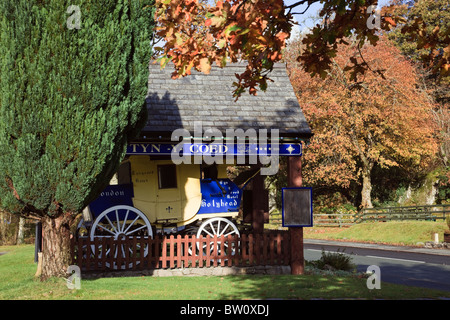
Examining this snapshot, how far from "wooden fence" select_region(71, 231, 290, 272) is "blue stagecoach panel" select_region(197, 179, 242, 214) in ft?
3.52

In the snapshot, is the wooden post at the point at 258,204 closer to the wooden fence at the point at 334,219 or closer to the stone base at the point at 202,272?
the stone base at the point at 202,272

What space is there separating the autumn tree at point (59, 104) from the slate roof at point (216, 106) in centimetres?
312

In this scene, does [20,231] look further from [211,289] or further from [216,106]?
[211,289]

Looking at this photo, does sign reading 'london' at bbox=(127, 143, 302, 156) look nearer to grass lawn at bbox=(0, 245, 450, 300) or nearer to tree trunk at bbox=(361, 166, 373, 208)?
grass lawn at bbox=(0, 245, 450, 300)

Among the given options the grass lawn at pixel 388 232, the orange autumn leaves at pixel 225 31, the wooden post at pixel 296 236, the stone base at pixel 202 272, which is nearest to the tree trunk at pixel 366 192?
the grass lawn at pixel 388 232

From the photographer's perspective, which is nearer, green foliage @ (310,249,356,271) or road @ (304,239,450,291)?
road @ (304,239,450,291)

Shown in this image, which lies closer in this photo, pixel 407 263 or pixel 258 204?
pixel 258 204

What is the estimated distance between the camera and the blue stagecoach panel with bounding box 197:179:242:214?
14.7 meters

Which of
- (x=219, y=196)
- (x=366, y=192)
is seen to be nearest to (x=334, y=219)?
(x=366, y=192)

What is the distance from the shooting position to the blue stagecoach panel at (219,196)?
14.7 m

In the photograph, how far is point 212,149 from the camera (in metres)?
13.6

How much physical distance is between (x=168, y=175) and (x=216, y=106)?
2.30m

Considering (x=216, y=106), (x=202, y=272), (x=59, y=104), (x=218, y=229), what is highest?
(x=216, y=106)

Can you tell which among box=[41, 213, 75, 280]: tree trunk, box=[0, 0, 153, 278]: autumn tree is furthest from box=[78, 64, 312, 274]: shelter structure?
box=[0, 0, 153, 278]: autumn tree
